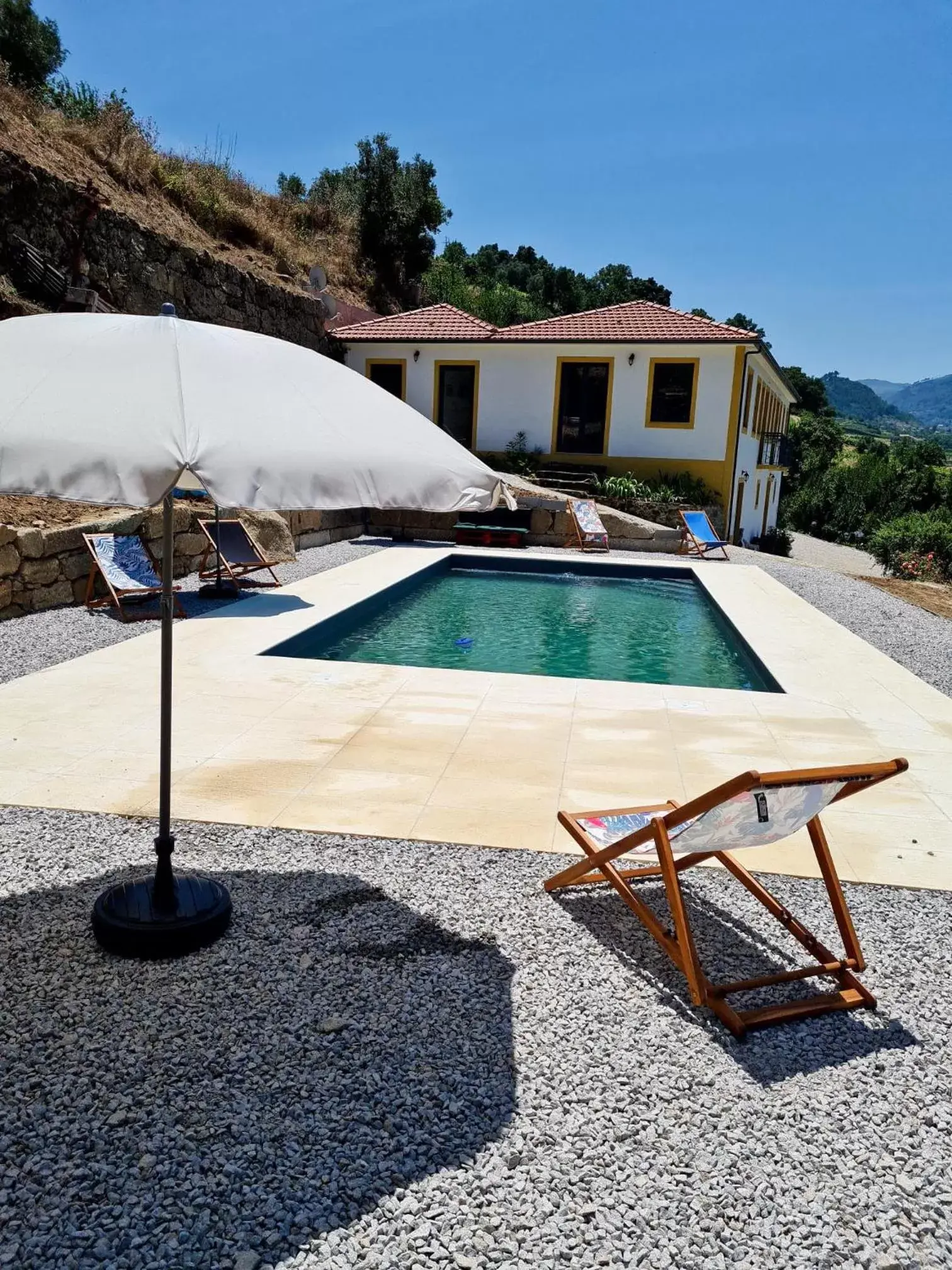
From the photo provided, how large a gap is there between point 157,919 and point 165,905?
0.07 m

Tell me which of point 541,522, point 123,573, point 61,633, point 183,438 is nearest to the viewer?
point 183,438

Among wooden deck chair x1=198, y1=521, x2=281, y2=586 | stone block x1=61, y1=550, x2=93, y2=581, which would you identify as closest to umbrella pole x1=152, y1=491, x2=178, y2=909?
stone block x1=61, y1=550, x2=93, y2=581

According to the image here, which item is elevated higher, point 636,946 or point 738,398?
point 738,398

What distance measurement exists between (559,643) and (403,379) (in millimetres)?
13177

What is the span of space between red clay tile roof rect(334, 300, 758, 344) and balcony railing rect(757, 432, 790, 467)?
4701 millimetres

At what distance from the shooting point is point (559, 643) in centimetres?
964

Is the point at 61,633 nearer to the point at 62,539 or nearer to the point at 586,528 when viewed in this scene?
the point at 62,539

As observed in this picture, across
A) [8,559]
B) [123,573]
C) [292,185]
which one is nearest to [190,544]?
[123,573]

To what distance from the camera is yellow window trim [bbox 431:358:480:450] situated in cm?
2042

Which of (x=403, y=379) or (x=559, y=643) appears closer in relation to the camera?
(x=559, y=643)

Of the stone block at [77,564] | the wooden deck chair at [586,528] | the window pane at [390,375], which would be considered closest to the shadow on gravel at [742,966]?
the stone block at [77,564]

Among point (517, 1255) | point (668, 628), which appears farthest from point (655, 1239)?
point (668, 628)

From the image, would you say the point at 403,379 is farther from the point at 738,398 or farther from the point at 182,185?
the point at 738,398

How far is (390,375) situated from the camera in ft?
69.5
